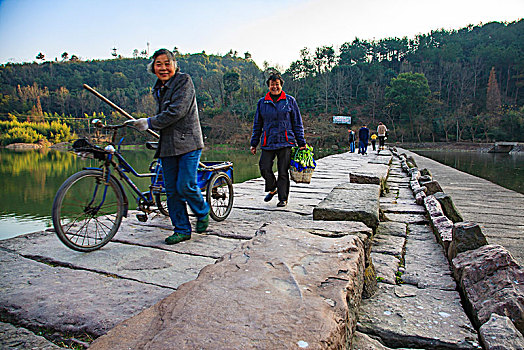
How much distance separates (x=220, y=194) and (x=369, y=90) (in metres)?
67.6

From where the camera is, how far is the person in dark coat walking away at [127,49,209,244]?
9.28ft

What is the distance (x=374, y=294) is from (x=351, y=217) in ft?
2.35

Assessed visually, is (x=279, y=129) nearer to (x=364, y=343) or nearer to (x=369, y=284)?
(x=369, y=284)

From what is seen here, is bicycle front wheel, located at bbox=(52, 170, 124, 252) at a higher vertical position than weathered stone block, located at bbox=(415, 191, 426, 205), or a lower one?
higher

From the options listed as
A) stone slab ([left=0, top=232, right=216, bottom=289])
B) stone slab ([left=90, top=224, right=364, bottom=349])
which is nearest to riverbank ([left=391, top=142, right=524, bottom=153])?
stone slab ([left=0, top=232, right=216, bottom=289])

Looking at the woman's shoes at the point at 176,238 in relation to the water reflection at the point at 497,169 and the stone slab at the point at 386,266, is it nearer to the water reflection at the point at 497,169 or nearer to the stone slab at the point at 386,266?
the stone slab at the point at 386,266

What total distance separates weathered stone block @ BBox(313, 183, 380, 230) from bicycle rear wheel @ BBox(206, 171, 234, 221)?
1234 millimetres

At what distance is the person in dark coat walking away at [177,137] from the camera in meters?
2.83

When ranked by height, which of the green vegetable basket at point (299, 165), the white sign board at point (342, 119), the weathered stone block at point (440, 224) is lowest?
the weathered stone block at point (440, 224)

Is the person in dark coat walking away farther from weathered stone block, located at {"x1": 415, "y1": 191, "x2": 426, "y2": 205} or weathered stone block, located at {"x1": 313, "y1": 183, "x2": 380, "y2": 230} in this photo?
weathered stone block, located at {"x1": 415, "y1": 191, "x2": 426, "y2": 205}

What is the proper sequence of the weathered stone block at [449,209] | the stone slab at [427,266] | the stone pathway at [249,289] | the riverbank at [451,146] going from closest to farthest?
the stone pathway at [249,289] < the stone slab at [427,266] < the weathered stone block at [449,209] < the riverbank at [451,146]

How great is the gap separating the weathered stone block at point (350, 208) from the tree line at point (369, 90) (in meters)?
44.1

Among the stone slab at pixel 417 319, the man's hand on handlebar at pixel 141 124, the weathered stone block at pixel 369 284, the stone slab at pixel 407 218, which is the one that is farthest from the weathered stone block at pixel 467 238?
the man's hand on handlebar at pixel 141 124

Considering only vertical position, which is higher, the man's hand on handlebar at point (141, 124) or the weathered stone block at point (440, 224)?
the man's hand on handlebar at point (141, 124)
